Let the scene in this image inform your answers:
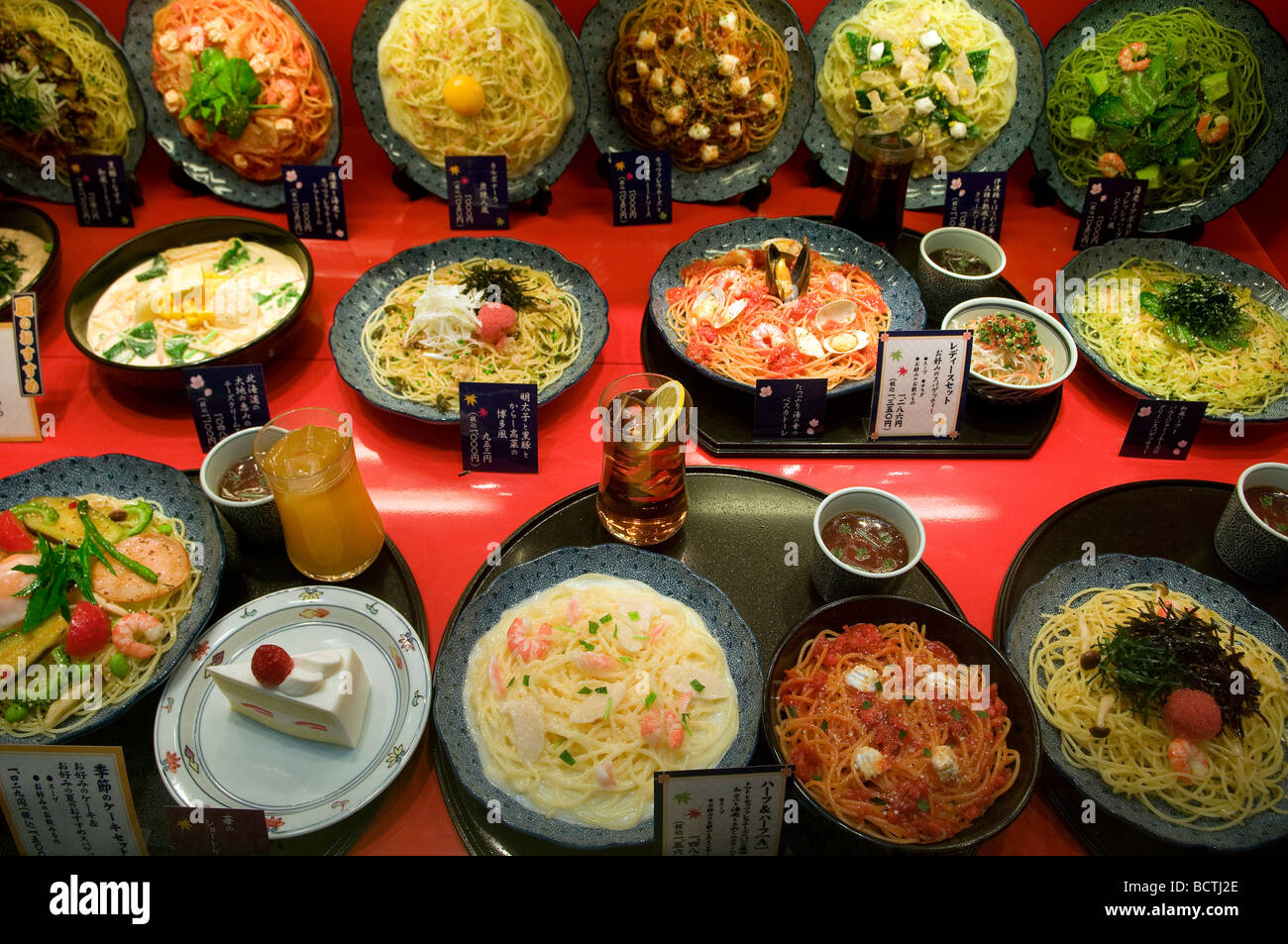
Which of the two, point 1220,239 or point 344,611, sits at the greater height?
point 1220,239

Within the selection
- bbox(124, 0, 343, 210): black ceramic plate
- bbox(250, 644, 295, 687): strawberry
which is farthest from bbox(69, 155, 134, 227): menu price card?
bbox(250, 644, 295, 687): strawberry

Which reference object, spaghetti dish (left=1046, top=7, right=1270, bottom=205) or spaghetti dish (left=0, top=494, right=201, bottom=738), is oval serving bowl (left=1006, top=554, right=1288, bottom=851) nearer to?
spaghetti dish (left=1046, top=7, right=1270, bottom=205)

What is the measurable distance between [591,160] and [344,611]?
2377mm

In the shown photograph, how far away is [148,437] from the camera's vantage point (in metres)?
2.66

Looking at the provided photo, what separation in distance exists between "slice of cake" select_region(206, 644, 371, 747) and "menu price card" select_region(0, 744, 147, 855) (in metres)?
0.27

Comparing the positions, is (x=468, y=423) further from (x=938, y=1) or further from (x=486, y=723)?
(x=938, y=1)

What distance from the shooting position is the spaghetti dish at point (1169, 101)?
318cm

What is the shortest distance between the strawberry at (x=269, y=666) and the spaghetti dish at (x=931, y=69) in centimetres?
280

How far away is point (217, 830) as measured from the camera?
5.63 feet

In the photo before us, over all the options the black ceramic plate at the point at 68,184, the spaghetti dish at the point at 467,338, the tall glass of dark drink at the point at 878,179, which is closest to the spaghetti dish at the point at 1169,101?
the tall glass of dark drink at the point at 878,179

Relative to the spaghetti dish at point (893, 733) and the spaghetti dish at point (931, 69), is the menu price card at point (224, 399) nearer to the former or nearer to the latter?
the spaghetti dish at point (893, 733)

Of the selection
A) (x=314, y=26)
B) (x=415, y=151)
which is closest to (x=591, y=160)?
(x=415, y=151)

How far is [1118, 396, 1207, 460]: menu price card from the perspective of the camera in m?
2.53

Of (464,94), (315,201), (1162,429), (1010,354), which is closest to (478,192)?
(464,94)
